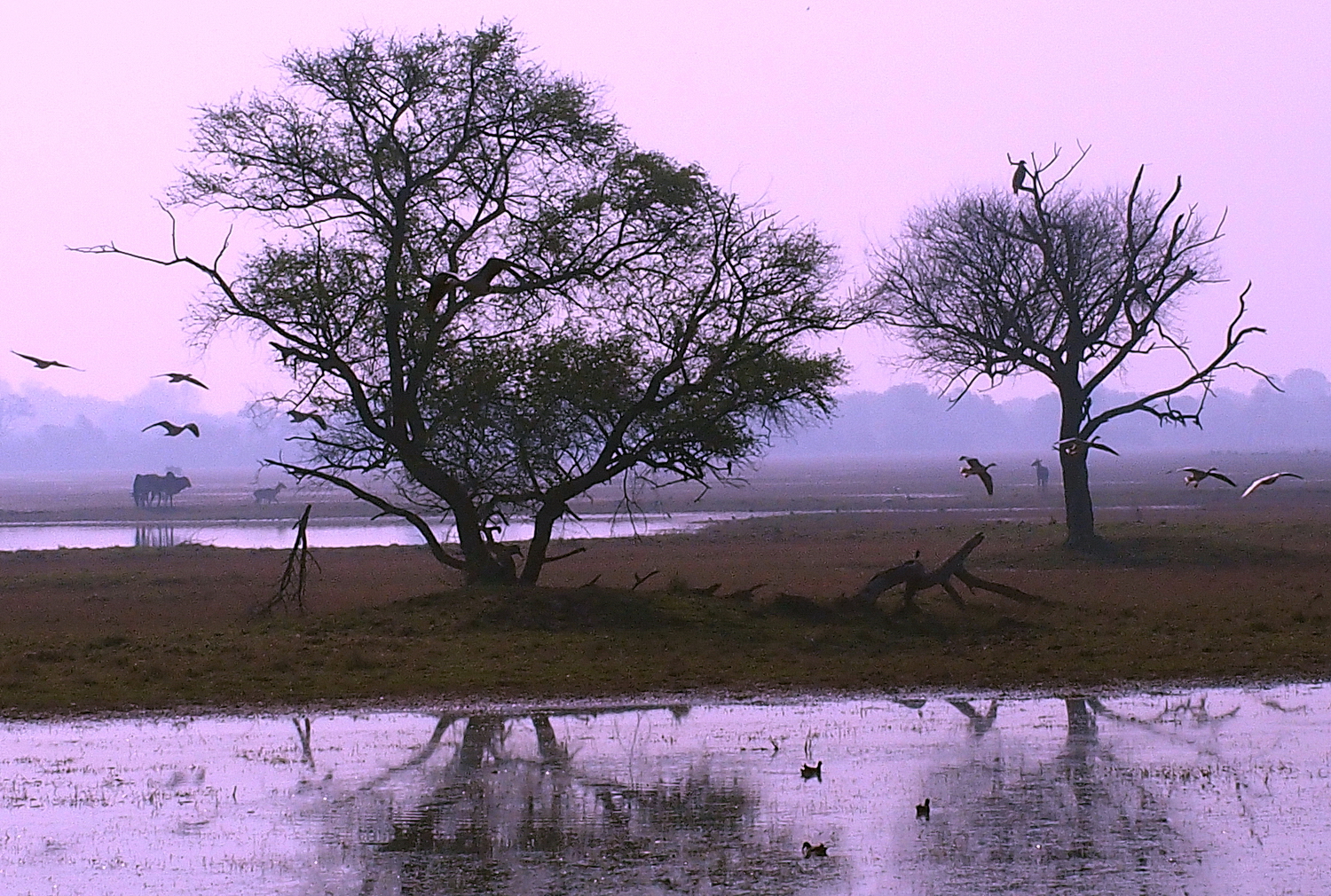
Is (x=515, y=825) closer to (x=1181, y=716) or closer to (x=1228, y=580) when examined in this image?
(x=1181, y=716)

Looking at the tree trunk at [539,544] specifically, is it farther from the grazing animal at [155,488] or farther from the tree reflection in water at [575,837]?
the grazing animal at [155,488]

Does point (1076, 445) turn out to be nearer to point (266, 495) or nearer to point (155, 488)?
point (266, 495)

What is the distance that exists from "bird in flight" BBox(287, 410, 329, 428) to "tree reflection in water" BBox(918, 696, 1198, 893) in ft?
49.0

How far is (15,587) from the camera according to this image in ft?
126

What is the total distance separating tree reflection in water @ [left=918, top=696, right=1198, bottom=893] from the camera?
35.9 ft

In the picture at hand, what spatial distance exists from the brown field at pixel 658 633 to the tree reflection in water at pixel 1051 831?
593 cm

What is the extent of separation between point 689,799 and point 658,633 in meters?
11.3

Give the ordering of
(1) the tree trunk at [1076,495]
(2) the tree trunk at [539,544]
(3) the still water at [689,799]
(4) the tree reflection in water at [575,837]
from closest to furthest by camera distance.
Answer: (4) the tree reflection in water at [575,837]
(3) the still water at [689,799]
(2) the tree trunk at [539,544]
(1) the tree trunk at [1076,495]

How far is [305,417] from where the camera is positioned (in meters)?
27.3

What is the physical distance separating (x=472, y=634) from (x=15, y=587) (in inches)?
716

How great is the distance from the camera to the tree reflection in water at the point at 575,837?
36.5ft

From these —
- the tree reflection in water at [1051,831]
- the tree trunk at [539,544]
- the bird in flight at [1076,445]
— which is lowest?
the tree reflection in water at [1051,831]

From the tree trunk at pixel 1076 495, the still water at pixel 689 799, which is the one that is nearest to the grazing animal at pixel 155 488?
the tree trunk at pixel 1076 495

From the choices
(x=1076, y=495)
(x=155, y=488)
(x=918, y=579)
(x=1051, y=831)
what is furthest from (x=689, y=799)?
(x=155, y=488)
